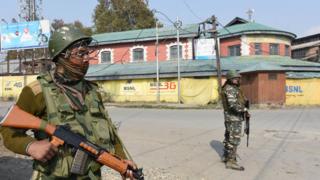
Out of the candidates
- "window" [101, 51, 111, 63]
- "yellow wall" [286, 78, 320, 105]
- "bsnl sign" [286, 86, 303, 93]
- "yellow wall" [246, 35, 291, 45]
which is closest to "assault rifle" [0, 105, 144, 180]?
"yellow wall" [286, 78, 320, 105]

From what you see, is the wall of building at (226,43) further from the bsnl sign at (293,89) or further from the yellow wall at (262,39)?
the bsnl sign at (293,89)

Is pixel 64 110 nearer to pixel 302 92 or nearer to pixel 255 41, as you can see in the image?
pixel 302 92

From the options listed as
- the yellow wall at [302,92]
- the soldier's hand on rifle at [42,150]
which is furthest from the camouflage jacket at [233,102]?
the yellow wall at [302,92]

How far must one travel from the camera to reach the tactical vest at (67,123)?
114 inches

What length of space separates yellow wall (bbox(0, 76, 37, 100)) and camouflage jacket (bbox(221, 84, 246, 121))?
3748 centimetres

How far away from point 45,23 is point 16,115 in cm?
4298

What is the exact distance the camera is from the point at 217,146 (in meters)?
12.3

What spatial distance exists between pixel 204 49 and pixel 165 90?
175 inches

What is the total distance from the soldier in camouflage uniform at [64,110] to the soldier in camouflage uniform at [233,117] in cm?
626

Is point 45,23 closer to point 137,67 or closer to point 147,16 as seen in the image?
point 137,67

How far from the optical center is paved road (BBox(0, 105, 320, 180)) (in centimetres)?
892

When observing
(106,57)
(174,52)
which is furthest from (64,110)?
(106,57)

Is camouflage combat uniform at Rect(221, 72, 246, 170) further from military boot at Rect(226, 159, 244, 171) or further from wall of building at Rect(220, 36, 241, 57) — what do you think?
wall of building at Rect(220, 36, 241, 57)

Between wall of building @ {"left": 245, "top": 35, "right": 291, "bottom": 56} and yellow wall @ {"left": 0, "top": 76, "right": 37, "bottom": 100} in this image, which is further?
yellow wall @ {"left": 0, "top": 76, "right": 37, "bottom": 100}
